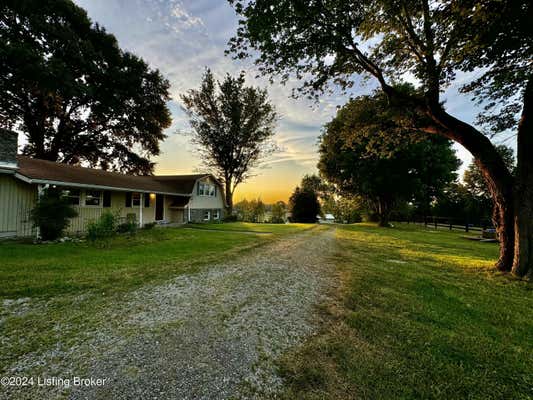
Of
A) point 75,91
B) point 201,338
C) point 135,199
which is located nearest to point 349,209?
point 135,199

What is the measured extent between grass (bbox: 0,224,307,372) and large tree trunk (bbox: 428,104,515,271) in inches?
332

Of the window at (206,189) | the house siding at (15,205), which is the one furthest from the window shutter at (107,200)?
the window at (206,189)

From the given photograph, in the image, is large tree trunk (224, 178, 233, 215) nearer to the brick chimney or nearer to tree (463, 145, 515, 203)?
the brick chimney

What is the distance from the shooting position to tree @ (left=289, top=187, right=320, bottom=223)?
31.8 meters

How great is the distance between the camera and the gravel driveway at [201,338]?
195 centimetres

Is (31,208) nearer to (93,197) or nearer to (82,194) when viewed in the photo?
(82,194)

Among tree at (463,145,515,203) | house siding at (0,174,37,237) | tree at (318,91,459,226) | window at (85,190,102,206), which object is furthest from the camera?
tree at (463,145,515,203)

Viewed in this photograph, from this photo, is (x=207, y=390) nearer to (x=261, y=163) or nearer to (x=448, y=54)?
(x=448, y=54)

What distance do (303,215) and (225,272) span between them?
27203 millimetres

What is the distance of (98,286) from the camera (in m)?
4.41

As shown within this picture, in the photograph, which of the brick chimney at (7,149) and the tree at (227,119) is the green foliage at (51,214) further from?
the tree at (227,119)

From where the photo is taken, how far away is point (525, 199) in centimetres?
579

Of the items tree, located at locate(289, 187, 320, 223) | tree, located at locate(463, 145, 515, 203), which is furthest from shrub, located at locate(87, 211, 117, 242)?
tree, located at locate(463, 145, 515, 203)

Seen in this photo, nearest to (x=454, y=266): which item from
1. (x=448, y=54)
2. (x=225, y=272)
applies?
(x=448, y=54)
